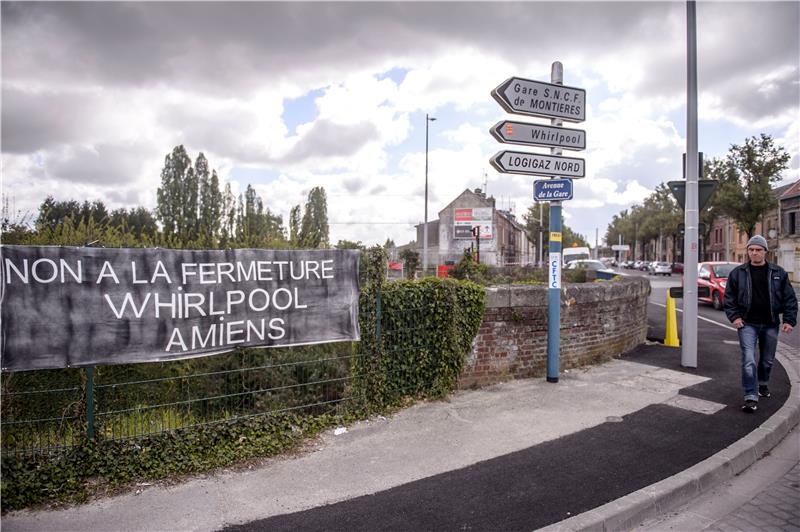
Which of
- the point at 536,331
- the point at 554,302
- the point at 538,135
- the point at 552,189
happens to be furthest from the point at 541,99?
the point at 536,331

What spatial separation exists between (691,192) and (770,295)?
114 inches

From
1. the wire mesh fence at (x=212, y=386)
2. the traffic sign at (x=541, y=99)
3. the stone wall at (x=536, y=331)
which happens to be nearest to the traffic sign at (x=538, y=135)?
the traffic sign at (x=541, y=99)

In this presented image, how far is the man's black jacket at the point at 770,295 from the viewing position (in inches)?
228

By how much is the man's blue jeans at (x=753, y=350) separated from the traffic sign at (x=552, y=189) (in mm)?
2623

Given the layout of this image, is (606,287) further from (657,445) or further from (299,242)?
(299,242)

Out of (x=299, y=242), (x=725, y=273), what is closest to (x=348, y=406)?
(x=299, y=242)

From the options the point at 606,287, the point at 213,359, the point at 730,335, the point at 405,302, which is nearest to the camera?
the point at 213,359

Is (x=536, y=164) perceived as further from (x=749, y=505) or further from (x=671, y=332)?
(x=671, y=332)

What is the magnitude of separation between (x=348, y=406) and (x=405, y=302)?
1.29m

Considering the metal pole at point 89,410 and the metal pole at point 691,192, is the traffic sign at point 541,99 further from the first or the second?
the metal pole at point 89,410

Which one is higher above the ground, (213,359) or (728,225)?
(728,225)

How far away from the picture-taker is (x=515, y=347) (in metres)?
6.96

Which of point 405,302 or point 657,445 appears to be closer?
point 657,445

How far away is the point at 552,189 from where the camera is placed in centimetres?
702
